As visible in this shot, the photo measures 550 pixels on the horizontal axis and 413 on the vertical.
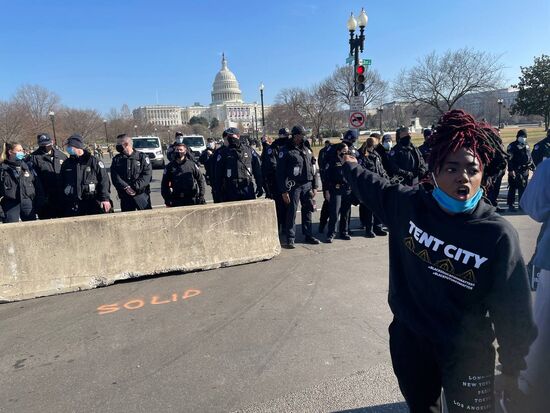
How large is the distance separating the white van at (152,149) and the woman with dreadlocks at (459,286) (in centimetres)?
2263

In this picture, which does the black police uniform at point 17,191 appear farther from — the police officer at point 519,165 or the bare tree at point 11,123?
the bare tree at point 11,123

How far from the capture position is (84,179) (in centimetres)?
618

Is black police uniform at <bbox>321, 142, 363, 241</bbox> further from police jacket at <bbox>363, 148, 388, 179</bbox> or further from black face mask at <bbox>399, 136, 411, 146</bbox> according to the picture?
black face mask at <bbox>399, 136, 411, 146</bbox>

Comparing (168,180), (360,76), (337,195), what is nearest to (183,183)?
(168,180)

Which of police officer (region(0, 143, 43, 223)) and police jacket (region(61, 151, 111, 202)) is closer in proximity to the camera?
police jacket (region(61, 151, 111, 202))

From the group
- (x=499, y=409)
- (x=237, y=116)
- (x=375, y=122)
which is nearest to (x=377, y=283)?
(x=499, y=409)

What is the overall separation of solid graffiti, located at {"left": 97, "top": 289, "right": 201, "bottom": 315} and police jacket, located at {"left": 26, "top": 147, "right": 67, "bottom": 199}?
3.04 m

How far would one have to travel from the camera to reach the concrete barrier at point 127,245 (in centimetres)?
492

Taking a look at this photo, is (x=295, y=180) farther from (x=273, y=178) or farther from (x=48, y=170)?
(x=48, y=170)

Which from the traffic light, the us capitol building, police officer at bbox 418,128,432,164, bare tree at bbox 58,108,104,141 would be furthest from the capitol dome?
police officer at bbox 418,128,432,164

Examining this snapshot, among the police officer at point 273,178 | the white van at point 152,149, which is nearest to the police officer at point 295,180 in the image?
the police officer at point 273,178

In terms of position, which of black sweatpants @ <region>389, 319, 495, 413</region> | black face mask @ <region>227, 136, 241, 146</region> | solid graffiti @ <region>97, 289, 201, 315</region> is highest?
black face mask @ <region>227, 136, 241, 146</region>

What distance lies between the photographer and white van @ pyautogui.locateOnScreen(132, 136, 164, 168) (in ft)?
77.2

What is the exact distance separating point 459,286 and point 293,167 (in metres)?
5.37
